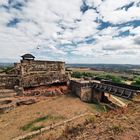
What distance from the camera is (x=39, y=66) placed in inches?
845

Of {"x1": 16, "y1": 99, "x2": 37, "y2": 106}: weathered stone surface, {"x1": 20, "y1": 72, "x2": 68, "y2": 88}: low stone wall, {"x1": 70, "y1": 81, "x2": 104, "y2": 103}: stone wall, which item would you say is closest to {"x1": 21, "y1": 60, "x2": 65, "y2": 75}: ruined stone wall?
{"x1": 20, "y1": 72, "x2": 68, "y2": 88}: low stone wall

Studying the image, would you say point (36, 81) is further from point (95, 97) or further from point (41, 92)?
point (95, 97)

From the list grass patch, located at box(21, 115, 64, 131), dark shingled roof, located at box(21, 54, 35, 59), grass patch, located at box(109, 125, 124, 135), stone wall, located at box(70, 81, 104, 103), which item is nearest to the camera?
grass patch, located at box(109, 125, 124, 135)

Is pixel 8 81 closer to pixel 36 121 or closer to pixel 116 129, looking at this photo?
pixel 36 121

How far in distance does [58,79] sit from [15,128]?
9.48m

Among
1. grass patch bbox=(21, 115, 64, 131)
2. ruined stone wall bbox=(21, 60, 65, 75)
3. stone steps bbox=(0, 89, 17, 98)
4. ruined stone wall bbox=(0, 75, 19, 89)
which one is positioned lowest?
grass patch bbox=(21, 115, 64, 131)

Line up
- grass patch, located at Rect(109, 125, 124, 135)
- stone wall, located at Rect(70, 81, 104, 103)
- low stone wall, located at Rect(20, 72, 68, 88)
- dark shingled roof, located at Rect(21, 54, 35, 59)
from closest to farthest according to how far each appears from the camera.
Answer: grass patch, located at Rect(109, 125, 124, 135) < low stone wall, located at Rect(20, 72, 68, 88) < stone wall, located at Rect(70, 81, 104, 103) < dark shingled roof, located at Rect(21, 54, 35, 59)

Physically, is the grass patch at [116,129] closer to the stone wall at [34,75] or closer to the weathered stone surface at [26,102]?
the weathered stone surface at [26,102]

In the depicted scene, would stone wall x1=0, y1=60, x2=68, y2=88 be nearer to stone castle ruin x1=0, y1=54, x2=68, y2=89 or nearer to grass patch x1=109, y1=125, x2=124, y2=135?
stone castle ruin x1=0, y1=54, x2=68, y2=89

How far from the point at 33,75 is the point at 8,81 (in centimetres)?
269

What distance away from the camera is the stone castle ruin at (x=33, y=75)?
18.3 meters

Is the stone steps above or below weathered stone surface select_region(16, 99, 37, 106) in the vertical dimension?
above

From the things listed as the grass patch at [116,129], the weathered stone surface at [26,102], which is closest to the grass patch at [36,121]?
the weathered stone surface at [26,102]

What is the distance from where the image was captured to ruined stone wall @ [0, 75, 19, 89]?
18.1 meters
